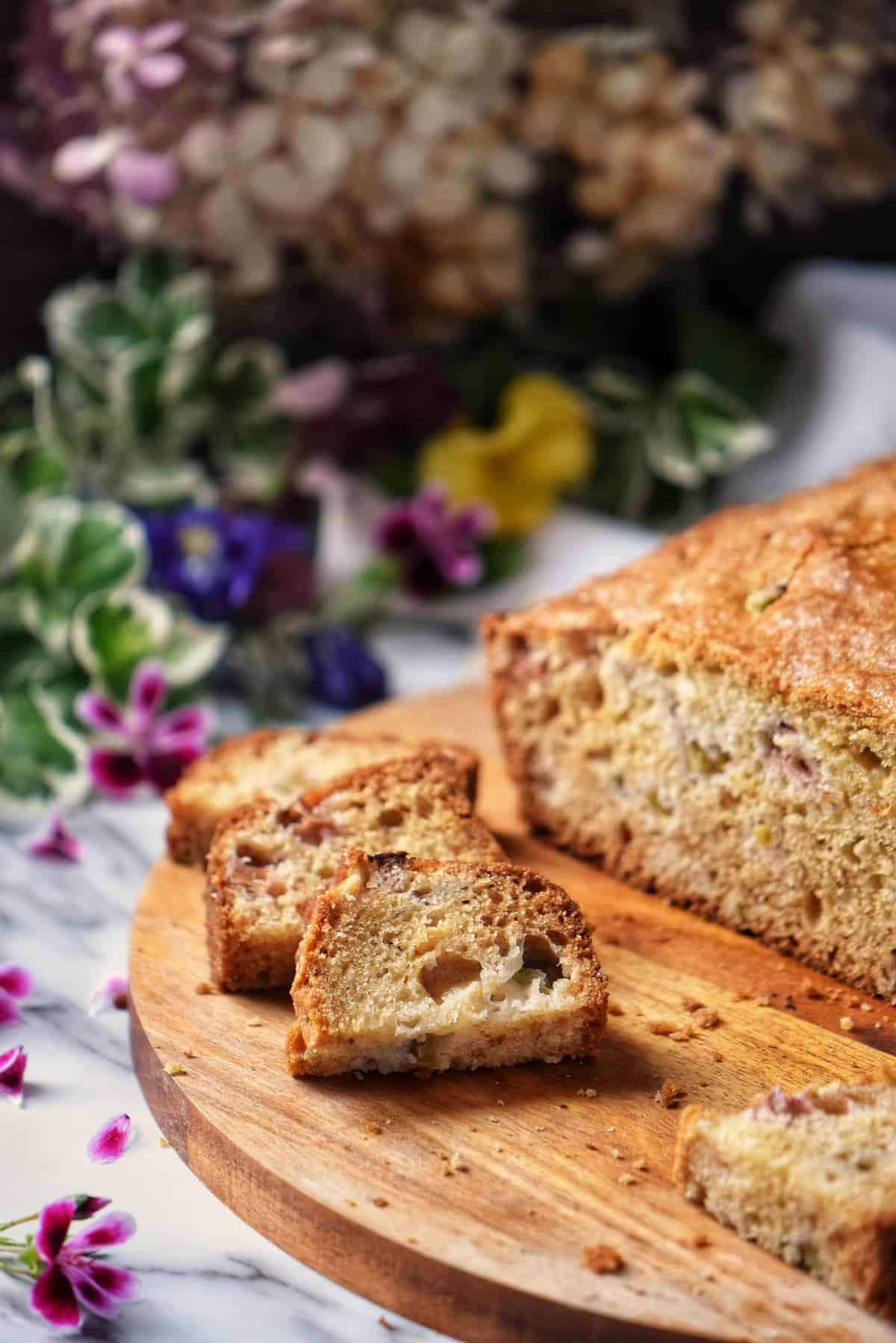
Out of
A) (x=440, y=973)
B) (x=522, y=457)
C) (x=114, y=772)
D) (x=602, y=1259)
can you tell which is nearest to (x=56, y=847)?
(x=114, y=772)

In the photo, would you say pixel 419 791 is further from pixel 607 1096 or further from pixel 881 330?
pixel 881 330

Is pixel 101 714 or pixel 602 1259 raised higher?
pixel 602 1259

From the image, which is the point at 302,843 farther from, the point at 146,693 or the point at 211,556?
the point at 211,556

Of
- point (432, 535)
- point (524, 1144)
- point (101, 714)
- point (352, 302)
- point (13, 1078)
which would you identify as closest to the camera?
point (524, 1144)

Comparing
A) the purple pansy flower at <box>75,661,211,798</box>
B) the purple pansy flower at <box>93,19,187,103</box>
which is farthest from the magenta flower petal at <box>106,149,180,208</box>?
the purple pansy flower at <box>75,661,211,798</box>

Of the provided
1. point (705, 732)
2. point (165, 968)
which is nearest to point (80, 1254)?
point (165, 968)

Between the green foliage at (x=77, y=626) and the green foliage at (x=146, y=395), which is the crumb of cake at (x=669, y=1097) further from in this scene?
the green foliage at (x=146, y=395)

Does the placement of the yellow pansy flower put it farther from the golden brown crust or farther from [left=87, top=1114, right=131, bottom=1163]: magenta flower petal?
[left=87, top=1114, right=131, bottom=1163]: magenta flower petal
